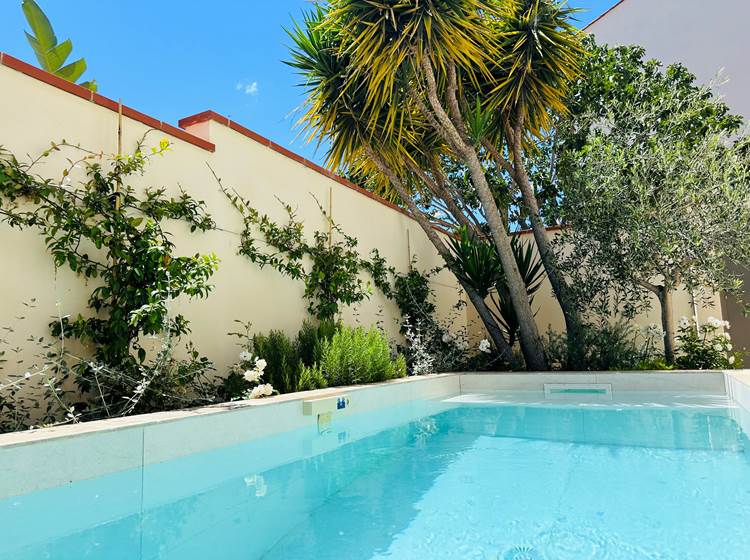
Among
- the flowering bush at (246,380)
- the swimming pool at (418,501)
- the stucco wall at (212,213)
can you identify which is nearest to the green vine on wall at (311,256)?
the stucco wall at (212,213)

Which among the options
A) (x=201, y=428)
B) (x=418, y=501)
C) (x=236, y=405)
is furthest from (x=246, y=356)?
(x=418, y=501)

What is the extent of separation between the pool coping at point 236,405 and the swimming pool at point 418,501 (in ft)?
0.91

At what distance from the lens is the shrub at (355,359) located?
233 inches

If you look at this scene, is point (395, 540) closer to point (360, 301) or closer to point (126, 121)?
point (126, 121)

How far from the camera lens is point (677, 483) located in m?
3.10

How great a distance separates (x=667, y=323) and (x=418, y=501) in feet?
21.3

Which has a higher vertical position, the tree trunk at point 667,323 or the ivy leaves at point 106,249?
the ivy leaves at point 106,249

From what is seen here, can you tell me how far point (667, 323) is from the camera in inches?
308

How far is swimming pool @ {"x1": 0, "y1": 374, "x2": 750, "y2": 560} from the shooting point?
2258 millimetres

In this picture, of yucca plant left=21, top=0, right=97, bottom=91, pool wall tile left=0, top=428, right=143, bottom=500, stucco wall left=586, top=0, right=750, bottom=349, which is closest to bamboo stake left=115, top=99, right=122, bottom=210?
pool wall tile left=0, top=428, right=143, bottom=500

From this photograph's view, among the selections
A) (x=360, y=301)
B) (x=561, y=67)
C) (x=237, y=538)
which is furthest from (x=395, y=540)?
(x=561, y=67)

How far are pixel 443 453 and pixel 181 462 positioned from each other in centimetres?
198

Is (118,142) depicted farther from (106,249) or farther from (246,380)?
(246,380)

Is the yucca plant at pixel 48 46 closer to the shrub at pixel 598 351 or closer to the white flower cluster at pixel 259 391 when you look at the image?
the white flower cluster at pixel 259 391
